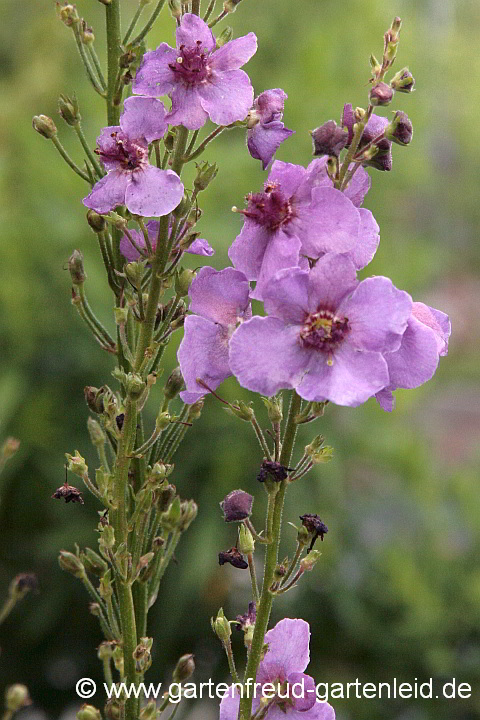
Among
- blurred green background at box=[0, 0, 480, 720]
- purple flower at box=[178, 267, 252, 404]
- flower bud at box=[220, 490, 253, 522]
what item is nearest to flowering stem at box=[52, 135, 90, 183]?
purple flower at box=[178, 267, 252, 404]

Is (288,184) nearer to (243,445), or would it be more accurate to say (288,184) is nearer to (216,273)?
(216,273)

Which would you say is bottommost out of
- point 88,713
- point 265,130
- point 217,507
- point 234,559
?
point 88,713

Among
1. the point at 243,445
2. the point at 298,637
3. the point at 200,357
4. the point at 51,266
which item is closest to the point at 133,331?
the point at 200,357

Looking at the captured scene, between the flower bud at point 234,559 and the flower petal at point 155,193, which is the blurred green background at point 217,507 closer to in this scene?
the flower bud at point 234,559

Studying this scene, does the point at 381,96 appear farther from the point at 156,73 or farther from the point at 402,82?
the point at 156,73

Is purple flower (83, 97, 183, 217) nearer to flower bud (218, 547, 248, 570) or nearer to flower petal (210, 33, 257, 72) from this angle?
flower petal (210, 33, 257, 72)

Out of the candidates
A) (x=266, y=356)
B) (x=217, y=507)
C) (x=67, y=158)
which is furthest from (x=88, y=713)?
(x=217, y=507)
